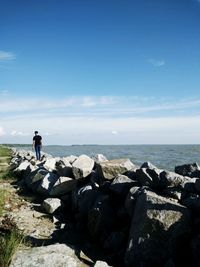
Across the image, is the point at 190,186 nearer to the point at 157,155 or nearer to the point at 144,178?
the point at 144,178

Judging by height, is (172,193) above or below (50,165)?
below

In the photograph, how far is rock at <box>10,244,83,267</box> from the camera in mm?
6117

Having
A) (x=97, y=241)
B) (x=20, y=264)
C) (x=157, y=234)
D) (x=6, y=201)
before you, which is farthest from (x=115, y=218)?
(x=6, y=201)

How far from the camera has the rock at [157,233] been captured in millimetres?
7078

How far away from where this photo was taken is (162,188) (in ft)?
29.9

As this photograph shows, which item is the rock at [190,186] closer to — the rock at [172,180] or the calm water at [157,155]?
the rock at [172,180]

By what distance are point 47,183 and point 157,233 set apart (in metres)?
6.67

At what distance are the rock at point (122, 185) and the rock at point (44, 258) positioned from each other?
3170mm

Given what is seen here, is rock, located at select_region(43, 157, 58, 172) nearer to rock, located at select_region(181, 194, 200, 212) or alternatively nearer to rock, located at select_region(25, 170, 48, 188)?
rock, located at select_region(25, 170, 48, 188)

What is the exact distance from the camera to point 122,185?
9.77 meters

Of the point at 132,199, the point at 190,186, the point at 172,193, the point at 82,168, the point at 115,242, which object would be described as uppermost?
the point at 82,168

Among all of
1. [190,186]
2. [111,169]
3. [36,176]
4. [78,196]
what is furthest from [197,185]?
[36,176]

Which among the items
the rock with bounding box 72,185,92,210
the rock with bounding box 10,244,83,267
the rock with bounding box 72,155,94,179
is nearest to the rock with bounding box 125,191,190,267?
the rock with bounding box 10,244,83,267

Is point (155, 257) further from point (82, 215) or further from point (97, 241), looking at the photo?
point (82, 215)
